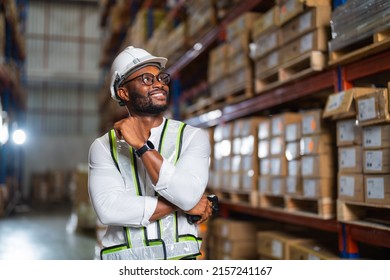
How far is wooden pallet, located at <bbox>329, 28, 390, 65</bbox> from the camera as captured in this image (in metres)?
2.75

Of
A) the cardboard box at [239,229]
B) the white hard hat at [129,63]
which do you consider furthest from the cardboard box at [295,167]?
the white hard hat at [129,63]

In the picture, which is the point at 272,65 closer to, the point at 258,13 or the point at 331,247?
the point at 258,13

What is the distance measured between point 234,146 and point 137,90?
9.52ft

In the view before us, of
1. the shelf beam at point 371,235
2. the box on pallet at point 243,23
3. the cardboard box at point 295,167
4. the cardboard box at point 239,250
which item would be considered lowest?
the cardboard box at point 239,250

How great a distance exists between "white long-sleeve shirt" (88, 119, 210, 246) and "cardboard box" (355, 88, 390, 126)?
1272 millimetres

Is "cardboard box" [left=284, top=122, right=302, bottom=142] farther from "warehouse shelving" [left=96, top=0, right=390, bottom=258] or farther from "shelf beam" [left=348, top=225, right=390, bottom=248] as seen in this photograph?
"shelf beam" [left=348, top=225, right=390, bottom=248]

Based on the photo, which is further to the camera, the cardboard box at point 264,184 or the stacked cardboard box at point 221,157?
the stacked cardboard box at point 221,157

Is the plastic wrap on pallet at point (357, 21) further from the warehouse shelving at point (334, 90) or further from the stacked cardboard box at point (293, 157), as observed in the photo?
the stacked cardboard box at point (293, 157)

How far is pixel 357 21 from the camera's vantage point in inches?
117

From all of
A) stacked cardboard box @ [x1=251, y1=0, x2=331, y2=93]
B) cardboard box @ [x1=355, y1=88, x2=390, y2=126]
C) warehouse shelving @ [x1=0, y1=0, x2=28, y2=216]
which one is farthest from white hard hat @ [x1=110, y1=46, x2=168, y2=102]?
warehouse shelving @ [x1=0, y1=0, x2=28, y2=216]

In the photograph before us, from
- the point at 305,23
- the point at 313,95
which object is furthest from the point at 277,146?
the point at 305,23

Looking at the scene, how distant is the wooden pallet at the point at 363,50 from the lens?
275 cm

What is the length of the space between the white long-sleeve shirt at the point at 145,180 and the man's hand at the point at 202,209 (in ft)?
0.27

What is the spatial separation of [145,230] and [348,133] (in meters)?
1.77
